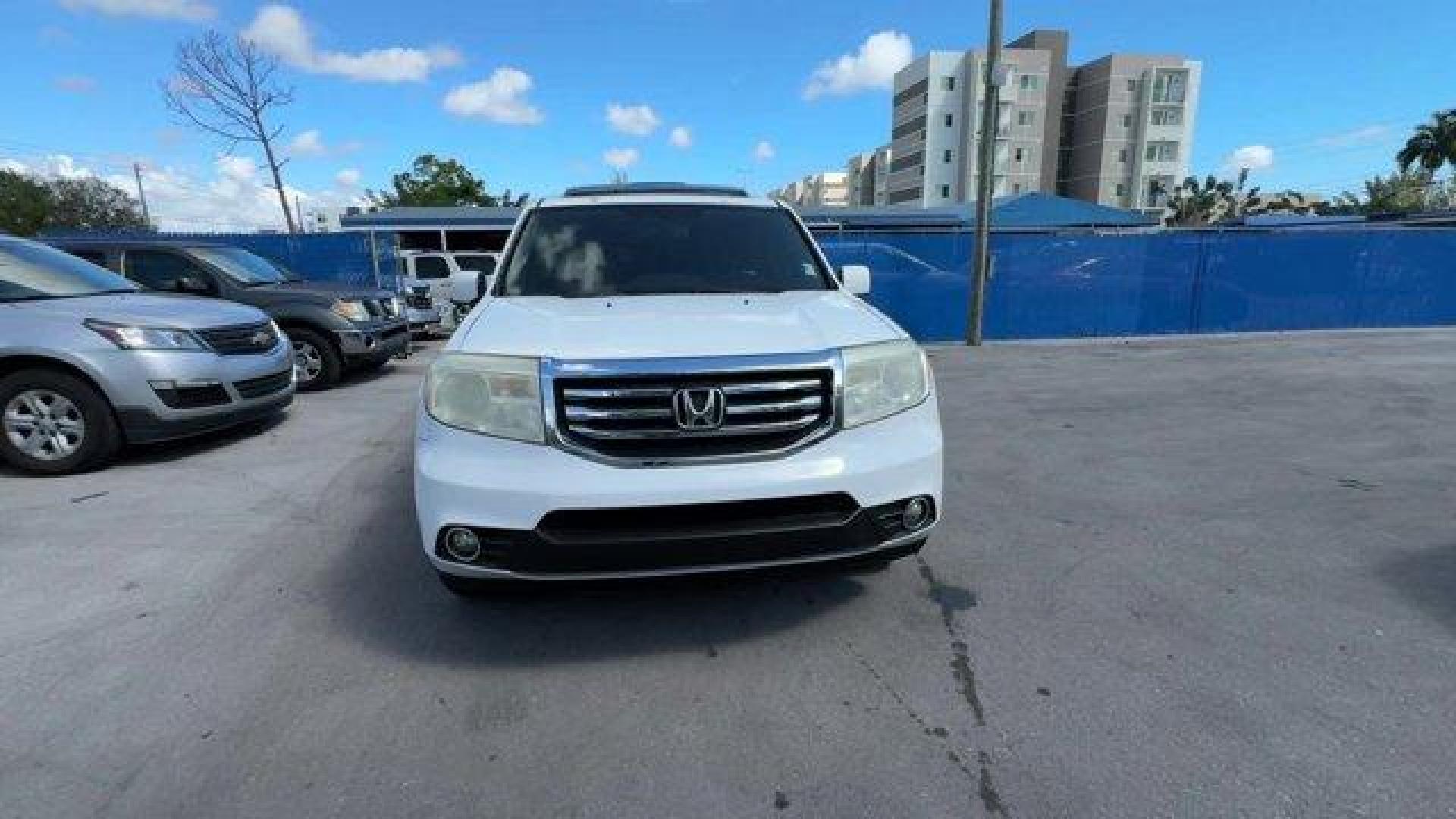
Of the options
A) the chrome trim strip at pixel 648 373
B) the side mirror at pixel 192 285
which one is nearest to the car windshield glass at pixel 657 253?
the chrome trim strip at pixel 648 373

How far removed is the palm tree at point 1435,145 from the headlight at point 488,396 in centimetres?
6983

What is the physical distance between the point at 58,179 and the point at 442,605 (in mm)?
73548

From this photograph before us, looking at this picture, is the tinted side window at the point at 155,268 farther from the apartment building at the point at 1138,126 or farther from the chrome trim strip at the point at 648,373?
the apartment building at the point at 1138,126

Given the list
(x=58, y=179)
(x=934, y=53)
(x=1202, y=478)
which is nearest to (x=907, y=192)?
(x=934, y=53)

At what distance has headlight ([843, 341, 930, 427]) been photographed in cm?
269

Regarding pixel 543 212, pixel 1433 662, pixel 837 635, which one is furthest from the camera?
pixel 543 212

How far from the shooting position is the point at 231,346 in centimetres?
579

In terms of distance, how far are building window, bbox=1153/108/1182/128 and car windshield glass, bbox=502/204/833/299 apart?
288 feet

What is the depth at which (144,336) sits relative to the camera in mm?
5223

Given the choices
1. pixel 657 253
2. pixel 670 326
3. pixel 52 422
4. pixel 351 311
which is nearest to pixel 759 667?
pixel 670 326

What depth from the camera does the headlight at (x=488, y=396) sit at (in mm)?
2521

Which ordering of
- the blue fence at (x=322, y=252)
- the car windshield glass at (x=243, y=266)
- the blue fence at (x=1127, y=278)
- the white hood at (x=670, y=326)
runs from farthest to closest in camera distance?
the blue fence at (x=322, y=252)
the blue fence at (x=1127, y=278)
the car windshield glass at (x=243, y=266)
the white hood at (x=670, y=326)

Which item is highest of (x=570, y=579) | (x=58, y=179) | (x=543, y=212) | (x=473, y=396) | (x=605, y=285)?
(x=58, y=179)

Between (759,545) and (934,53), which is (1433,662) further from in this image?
(934,53)
